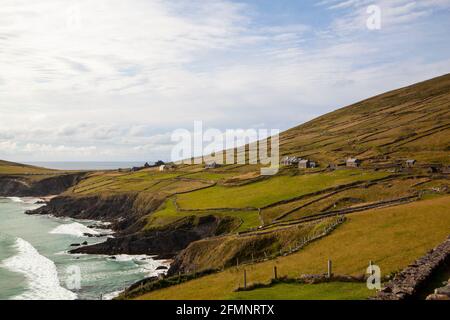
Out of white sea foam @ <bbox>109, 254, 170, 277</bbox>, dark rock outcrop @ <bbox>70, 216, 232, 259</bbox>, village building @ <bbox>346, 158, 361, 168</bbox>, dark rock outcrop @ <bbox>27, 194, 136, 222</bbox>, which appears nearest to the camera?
white sea foam @ <bbox>109, 254, 170, 277</bbox>

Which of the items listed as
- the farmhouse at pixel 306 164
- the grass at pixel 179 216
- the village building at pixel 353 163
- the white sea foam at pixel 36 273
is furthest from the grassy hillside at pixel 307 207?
the white sea foam at pixel 36 273

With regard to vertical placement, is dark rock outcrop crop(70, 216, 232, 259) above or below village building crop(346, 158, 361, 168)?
below

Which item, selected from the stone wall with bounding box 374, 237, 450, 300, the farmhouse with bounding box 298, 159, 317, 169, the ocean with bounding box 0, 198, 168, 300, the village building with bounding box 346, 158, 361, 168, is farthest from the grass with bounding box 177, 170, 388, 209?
the stone wall with bounding box 374, 237, 450, 300

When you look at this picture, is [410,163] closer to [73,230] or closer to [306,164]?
[306,164]

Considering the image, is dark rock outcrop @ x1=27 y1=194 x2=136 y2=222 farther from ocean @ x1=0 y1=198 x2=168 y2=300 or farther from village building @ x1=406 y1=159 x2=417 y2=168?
village building @ x1=406 y1=159 x2=417 y2=168

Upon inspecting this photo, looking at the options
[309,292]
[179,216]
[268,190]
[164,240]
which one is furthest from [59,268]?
[309,292]
